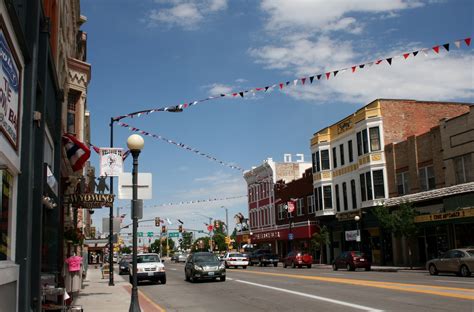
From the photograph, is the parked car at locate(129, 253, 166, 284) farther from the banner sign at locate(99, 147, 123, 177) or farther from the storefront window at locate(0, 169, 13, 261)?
the storefront window at locate(0, 169, 13, 261)

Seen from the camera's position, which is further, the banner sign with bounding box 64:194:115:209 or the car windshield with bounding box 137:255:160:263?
the car windshield with bounding box 137:255:160:263

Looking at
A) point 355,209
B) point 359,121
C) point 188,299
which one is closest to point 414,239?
point 355,209

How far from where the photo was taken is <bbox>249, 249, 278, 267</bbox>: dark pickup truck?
52.9 metres

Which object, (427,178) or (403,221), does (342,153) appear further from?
(403,221)

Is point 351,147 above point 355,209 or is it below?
above

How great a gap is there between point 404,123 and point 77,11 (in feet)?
87.6

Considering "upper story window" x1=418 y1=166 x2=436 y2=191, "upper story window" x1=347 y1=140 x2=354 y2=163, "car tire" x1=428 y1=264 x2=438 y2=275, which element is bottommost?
"car tire" x1=428 y1=264 x2=438 y2=275

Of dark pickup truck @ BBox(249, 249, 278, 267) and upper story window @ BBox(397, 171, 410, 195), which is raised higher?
upper story window @ BBox(397, 171, 410, 195)

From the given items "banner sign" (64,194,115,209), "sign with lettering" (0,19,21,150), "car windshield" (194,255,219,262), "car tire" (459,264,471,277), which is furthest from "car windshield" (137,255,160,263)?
"sign with lettering" (0,19,21,150)

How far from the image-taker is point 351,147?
46500 millimetres

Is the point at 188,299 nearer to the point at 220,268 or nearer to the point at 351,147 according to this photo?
the point at 220,268

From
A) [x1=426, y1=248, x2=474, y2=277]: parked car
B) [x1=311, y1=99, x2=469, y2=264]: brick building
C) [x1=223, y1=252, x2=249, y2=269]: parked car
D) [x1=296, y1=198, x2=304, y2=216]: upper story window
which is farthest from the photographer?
[x1=296, y1=198, x2=304, y2=216]: upper story window

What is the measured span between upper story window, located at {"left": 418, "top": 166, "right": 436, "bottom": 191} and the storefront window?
33611 millimetres

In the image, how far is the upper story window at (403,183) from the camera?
131 ft
